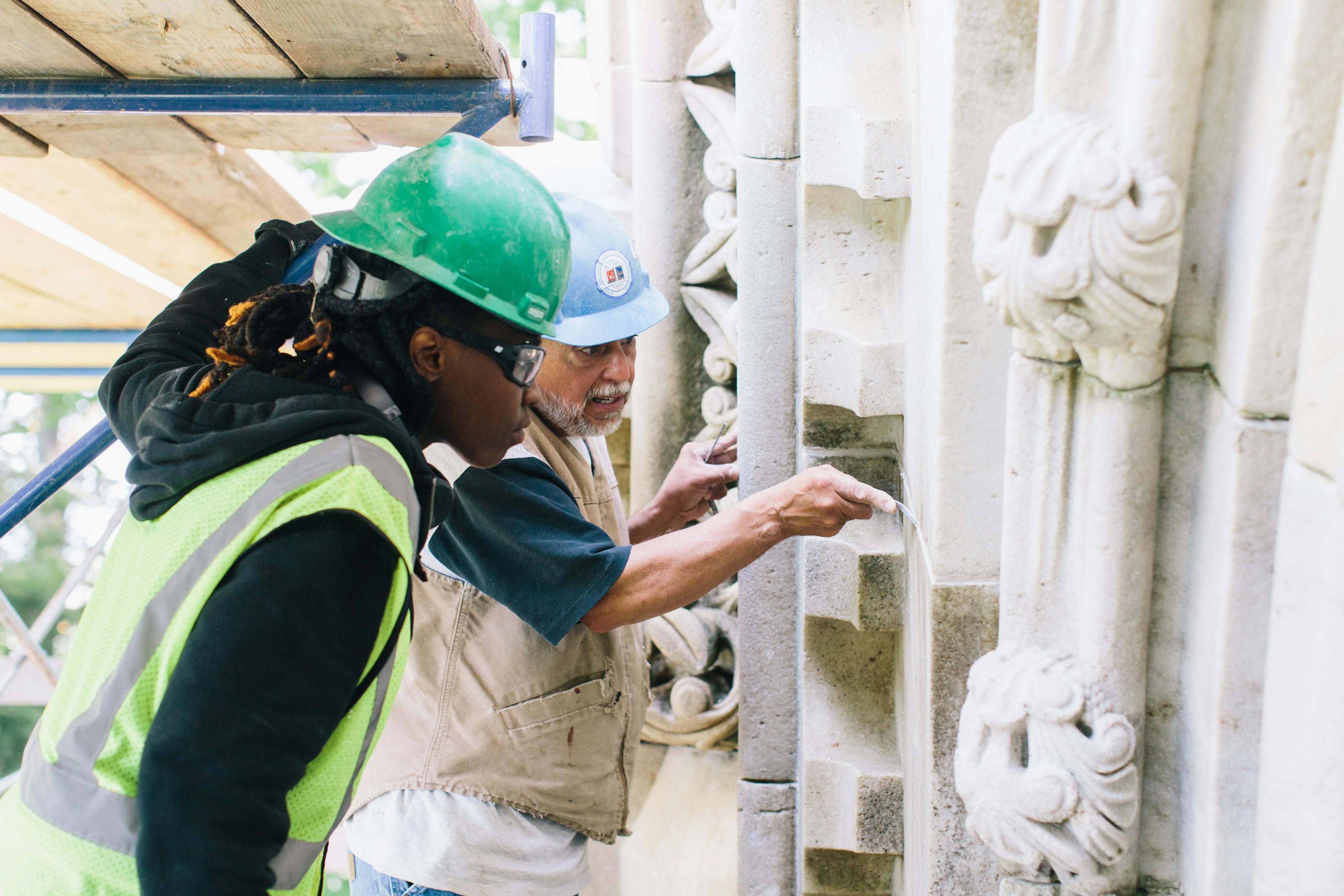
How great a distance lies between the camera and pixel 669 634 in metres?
2.76

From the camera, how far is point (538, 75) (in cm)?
221

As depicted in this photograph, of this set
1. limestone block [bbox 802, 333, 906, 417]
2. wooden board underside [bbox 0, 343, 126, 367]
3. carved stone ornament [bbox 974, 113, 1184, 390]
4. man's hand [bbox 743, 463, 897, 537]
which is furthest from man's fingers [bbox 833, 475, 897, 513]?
wooden board underside [bbox 0, 343, 126, 367]

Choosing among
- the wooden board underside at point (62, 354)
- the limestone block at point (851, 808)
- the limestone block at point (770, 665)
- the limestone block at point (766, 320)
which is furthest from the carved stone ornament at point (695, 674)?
the wooden board underside at point (62, 354)

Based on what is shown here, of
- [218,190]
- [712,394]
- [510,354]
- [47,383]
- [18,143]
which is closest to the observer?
[510,354]

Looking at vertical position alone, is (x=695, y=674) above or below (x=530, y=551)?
below

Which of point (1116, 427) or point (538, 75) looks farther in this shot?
point (538, 75)

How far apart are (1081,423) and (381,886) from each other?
4.89 ft

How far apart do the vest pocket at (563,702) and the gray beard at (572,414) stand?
46 centimetres

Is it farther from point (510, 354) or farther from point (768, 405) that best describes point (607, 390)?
point (510, 354)

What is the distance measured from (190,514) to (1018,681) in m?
0.94

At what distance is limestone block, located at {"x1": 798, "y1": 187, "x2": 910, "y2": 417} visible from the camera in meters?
1.85

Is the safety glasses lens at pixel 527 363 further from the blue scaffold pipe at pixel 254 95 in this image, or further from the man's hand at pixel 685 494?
the man's hand at pixel 685 494

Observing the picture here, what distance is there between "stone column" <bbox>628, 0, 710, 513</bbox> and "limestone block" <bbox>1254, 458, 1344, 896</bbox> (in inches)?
79.1

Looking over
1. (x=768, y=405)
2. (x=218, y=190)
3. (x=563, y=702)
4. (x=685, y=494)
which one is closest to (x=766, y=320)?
(x=768, y=405)
